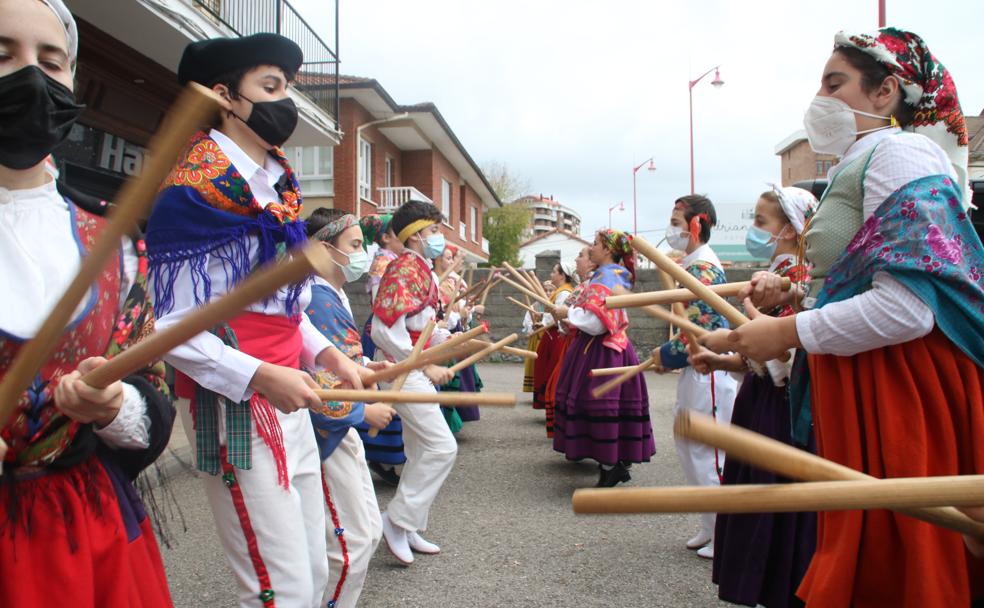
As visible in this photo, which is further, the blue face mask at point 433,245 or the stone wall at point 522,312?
the stone wall at point 522,312

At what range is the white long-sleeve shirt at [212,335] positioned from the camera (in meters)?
1.78

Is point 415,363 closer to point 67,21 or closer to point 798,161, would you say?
point 67,21

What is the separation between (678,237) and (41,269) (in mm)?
3779

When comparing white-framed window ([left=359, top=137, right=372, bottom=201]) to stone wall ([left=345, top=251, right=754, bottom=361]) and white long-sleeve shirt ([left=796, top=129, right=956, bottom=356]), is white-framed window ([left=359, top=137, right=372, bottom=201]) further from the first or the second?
white long-sleeve shirt ([left=796, top=129, right=956, bottom=356])

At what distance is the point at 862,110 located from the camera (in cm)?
183

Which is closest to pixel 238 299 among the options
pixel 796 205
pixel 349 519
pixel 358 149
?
pixel 349 519

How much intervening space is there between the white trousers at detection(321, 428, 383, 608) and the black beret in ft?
4.98

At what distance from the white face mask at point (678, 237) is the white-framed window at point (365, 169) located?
15.3m

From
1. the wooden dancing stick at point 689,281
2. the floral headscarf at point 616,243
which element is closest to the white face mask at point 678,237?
the floral headscarf at point 616,243

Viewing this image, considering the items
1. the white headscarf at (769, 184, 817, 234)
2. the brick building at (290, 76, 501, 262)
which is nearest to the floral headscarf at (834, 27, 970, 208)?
the white headscarf at (769, 184, 817, 234)

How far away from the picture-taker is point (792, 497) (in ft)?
2.39

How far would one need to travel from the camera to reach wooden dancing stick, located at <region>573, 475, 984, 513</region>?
0.70m

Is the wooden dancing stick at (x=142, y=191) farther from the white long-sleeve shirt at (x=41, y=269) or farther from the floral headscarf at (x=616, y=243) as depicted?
the floral headscarf at (x=616, y=243)

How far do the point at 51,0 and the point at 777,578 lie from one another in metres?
2.77
